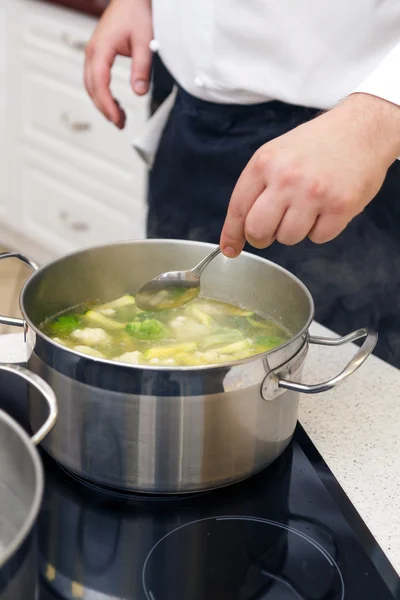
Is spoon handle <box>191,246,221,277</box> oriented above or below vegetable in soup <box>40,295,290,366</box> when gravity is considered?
above

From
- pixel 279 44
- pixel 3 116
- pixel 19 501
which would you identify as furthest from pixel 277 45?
pixel 3 116

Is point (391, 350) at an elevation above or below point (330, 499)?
below

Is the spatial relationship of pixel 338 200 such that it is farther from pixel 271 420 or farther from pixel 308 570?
pixel 308 570

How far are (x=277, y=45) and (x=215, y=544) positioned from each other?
0.79 meters

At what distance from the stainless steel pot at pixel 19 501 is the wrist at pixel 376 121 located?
48cm

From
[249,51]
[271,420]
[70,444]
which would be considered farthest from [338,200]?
[249,51]

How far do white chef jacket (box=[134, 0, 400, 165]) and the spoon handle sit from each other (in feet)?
1.17

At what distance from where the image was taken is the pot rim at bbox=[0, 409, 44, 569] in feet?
1.49

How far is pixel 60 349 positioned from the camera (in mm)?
697

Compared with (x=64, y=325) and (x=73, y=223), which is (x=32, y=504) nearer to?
(x=64, y=325)

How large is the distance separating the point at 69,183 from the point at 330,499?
2.18 meters

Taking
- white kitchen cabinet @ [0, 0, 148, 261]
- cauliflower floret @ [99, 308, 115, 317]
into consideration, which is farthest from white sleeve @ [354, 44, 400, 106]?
white kitchen cabinet @ [0, 0, 148, 261]

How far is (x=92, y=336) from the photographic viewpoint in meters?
0.91

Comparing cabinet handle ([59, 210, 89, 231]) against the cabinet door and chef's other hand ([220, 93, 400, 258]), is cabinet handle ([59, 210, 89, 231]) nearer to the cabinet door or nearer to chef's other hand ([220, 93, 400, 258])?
the cabinet door
